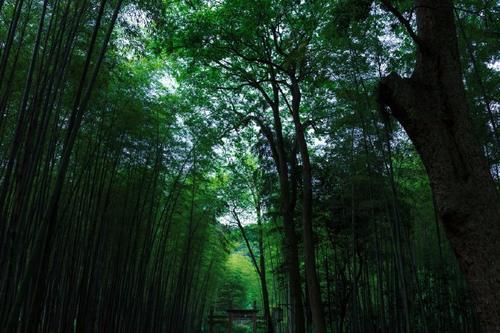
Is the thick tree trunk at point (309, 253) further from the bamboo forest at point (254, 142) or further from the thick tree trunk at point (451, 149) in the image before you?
the thick tree trunk at point (451, 149)

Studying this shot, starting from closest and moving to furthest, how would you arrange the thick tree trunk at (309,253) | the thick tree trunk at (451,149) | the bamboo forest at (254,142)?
the thick tree trunk at (451,149)
the bamboo forest at (254,142)
the thick tree trunk at (309,253)

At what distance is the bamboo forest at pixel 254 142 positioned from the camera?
91.3 inches

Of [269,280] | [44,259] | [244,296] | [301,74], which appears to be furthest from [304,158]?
[244,296]

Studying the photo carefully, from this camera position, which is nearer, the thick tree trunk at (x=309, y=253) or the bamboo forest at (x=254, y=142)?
the bamboo forest at (x=254, y=142)

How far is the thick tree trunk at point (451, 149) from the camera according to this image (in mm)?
2008

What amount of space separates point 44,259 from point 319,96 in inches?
193

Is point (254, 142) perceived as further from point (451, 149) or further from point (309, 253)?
point (451, 149)

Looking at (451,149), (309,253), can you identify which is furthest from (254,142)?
(451,149)

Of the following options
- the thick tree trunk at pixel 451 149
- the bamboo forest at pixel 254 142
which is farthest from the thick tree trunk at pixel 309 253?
the thick tree trunk at pixel 451 149

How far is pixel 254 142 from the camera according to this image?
8633 mm

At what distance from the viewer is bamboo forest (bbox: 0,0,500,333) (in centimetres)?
232

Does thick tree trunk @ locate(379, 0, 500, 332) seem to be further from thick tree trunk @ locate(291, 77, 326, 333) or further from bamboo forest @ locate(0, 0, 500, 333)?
thick tree trunk @ locate(291, 77, 326, 333)

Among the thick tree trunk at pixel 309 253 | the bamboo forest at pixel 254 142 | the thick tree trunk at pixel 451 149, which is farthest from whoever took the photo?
the thick tree trunk at pixel 309 253

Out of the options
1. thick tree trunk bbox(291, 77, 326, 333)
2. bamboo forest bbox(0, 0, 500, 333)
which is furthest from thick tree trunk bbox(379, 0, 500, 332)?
thick tree trunk bbox(291, 77, 326, 333)
